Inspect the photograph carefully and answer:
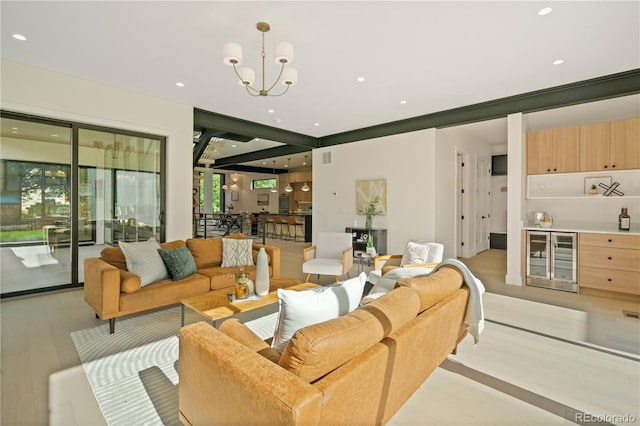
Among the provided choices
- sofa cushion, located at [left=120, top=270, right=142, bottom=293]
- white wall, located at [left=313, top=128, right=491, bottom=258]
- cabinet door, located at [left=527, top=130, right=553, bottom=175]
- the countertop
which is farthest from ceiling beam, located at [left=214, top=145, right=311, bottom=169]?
sofa cushion, located at [left=120, top=270, right=142, bottom=293]

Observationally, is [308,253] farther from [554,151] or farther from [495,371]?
[554,151]

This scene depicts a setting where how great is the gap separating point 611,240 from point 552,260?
2.39 feet

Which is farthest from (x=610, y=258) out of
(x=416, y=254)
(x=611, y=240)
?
(x=416, y=254)

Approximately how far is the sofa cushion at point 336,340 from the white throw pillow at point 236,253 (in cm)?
287

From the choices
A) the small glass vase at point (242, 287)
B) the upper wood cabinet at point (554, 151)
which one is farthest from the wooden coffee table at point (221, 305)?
the upper wood cabinet at point (554, 151)

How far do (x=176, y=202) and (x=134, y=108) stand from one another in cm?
159

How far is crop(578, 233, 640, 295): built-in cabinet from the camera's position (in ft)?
13.0

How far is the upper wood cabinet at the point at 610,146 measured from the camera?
417cm

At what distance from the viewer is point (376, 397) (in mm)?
1383

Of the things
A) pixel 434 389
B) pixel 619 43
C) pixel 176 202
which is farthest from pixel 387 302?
pixel 176 202

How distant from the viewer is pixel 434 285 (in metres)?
1.99

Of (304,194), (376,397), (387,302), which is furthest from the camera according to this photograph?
(304,194)

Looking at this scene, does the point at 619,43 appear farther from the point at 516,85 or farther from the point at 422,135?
the point at 422,135

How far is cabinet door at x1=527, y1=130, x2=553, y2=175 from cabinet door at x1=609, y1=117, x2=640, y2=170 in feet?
2.31
